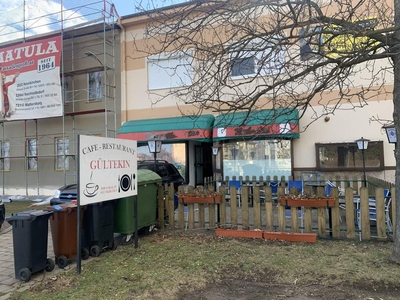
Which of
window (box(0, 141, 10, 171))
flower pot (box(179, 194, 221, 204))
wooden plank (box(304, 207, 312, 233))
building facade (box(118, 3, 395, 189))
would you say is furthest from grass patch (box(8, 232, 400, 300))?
window (box(0, 141, 10, 171))

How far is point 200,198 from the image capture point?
655 cm

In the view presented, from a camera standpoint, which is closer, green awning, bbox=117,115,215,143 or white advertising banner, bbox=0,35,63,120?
green awning, bbox=117,115,215,143

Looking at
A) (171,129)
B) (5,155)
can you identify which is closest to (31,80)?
A: (5,155)

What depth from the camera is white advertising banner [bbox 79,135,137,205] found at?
4551 millimetres

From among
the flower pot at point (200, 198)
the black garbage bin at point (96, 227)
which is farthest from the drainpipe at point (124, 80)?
the black garbage bin at point (96, 227)

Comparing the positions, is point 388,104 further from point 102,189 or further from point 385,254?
point 102,189

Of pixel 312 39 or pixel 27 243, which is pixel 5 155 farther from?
pixel 312 39

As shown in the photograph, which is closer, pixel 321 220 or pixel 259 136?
pixel 321 220

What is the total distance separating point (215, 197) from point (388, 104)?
8.44 meters

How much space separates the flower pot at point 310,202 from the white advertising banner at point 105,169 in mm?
2940

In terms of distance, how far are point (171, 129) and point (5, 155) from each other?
11.7 metres

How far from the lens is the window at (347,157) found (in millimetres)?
A: 11078

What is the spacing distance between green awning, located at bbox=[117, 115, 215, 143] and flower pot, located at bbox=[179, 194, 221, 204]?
16.8 ft

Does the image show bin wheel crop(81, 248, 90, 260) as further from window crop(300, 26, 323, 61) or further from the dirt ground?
window crop(300, 26, 323, 61)
